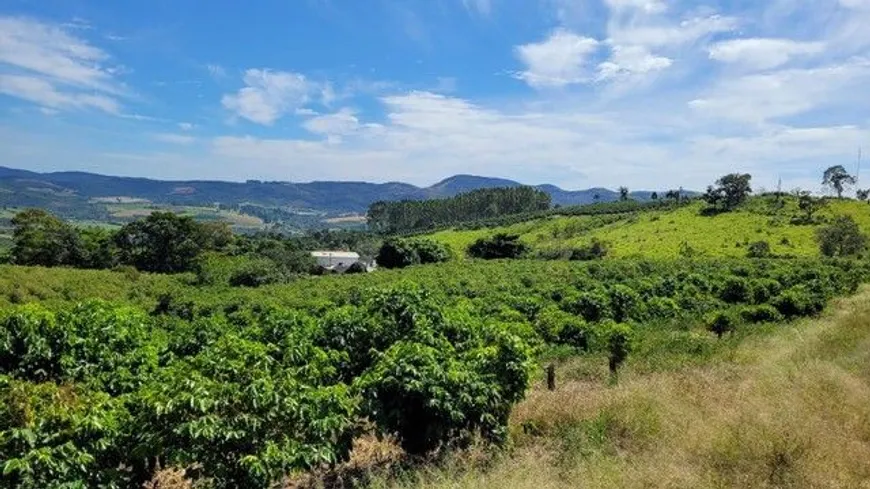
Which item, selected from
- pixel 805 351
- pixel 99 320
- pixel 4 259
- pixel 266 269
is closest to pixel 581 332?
pixel 805 351

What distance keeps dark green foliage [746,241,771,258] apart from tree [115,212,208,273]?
224ft

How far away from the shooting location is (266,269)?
65.1 metres

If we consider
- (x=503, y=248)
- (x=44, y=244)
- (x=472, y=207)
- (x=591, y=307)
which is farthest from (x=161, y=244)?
(x=472, y=207)

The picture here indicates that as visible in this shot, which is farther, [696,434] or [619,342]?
[619,342]

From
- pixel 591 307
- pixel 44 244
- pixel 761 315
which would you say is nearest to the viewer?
pixel 761 315

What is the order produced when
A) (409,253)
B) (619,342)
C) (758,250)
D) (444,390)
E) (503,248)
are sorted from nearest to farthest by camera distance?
1. (444,390)
2. (619,342)
3. (758,250)
4. (409,253)
5. (503,248)

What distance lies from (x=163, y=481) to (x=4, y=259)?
276 ft

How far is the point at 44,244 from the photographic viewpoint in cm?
7512

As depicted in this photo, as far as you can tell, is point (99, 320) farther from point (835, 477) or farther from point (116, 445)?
point (835, 477)

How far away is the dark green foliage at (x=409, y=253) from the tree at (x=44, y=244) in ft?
129

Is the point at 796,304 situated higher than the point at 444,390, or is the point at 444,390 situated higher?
the point at 444,390

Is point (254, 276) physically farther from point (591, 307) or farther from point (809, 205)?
point (809, 205)

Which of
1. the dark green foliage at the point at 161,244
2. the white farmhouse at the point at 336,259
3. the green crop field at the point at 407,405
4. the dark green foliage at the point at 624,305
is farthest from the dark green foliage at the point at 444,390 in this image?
the white farmhouse at the point at 336,259

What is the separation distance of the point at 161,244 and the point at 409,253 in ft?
119
